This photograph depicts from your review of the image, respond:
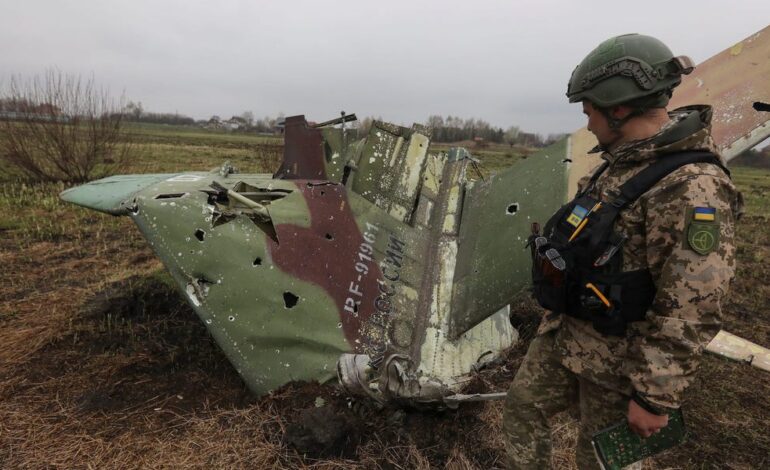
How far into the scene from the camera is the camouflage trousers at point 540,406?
215cm

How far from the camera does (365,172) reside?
4.17 metres

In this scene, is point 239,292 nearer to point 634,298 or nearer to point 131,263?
point 634,298

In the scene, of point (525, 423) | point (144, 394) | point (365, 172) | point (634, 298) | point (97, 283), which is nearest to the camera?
point (634, 298)

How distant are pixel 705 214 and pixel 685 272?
0.21 metres

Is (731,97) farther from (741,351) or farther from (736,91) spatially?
(741,351)

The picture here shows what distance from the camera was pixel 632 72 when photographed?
184 cm

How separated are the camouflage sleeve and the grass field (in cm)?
160

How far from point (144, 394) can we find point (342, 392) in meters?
1.53

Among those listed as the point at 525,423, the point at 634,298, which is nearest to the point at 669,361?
the point at 634,298

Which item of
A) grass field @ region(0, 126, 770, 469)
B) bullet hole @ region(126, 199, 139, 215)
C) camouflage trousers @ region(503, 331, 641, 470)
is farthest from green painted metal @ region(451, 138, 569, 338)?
bullet hole @ region(126, 199, 139, 215)

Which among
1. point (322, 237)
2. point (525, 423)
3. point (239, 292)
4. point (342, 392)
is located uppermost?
point (322, 237)

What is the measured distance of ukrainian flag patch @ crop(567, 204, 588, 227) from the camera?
6.26ft

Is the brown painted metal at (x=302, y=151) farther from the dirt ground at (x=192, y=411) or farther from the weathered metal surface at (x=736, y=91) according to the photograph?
the weathered metal surface at (x=736, y=91)

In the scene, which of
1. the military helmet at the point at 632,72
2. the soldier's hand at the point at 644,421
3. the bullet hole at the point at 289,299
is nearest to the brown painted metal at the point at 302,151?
the bullet hole at the point at 289,299
